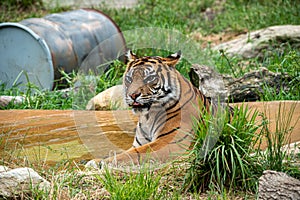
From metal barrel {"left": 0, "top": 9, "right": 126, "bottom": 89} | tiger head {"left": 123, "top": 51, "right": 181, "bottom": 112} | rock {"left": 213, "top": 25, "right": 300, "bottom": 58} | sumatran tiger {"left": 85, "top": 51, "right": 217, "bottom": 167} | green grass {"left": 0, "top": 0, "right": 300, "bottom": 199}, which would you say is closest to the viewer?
green grass {"left": 0, "top": 0, "right": 300, "bottom": 199}

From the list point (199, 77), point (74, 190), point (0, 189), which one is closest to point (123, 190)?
point (74, 190)

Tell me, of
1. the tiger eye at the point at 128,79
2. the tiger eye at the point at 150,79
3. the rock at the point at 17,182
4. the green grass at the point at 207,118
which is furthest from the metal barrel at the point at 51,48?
the rock at the point at 17,182

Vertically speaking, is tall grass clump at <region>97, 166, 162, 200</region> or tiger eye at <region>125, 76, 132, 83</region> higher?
tiger eye at <region>125, 76, 132, 83</region>

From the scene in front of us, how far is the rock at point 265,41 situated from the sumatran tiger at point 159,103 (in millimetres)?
3721

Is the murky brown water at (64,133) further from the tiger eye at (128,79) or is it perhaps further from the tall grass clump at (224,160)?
the tall grass clump at (224,160)

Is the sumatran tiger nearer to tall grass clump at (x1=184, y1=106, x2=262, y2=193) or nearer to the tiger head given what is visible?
the tiger head

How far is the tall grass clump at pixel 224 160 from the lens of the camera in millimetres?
3914

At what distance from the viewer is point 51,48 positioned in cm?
773

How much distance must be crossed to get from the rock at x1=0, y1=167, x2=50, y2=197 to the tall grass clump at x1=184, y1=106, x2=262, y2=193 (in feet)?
3.42

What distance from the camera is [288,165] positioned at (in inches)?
157

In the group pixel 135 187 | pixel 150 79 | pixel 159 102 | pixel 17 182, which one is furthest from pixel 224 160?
pixel 17 182

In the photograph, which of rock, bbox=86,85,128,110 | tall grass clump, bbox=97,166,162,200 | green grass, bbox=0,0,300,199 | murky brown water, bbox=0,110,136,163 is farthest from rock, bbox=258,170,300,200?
rock, bbox=86,85,128,110

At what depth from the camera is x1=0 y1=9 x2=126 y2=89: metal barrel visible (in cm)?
772

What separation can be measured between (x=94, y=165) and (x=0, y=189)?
2.92ft
